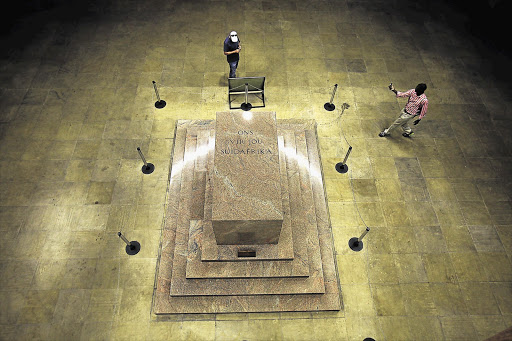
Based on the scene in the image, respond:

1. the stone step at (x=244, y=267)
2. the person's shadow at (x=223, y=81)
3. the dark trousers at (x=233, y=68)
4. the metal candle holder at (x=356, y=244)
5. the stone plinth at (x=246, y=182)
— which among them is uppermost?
the stone plinth at (x=246, y=182)

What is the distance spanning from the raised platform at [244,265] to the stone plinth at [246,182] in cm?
39

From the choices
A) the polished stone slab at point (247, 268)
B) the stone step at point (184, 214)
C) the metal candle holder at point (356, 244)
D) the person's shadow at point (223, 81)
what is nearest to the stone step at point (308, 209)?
the polished stone slab at point (247, 268)

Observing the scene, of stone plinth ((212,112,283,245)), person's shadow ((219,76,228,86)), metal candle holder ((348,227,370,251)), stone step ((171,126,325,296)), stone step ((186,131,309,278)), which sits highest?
stone plinth ((212,112,283,245))

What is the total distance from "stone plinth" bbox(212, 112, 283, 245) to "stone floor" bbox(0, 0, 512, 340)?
181 centimetres

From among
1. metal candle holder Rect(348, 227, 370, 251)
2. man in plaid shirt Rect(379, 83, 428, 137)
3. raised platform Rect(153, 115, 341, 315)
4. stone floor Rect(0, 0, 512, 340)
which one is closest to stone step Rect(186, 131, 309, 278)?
raised platform Rect(153, 115, 341, 315)

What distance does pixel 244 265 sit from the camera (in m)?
5.64

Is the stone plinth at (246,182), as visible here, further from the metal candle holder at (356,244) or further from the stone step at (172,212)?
the metal candle holder at (356,244)

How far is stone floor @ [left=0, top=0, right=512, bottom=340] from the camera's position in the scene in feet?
18.7

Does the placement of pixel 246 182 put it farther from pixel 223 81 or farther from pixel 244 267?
pixel 223 81

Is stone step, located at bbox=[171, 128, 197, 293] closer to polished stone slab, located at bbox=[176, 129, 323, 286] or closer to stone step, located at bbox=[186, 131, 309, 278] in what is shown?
polished stone slab, located at bbox=[176, 129, 323, 286]

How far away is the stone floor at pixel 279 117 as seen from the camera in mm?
5691

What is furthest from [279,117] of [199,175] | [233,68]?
[199,175]

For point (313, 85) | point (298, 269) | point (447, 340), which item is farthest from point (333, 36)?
point (447, 340)

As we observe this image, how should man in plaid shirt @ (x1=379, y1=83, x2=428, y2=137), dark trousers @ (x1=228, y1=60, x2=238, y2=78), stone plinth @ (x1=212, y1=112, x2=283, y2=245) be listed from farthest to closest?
dark trousers @ (x1=228, y1=60, x2=238, y2=78), man in plaid shirt @ (x1=379, y1=83, x2=428, y2=137), stone plinth @ (x1=212, y1=112, x2=283, y2=245)
